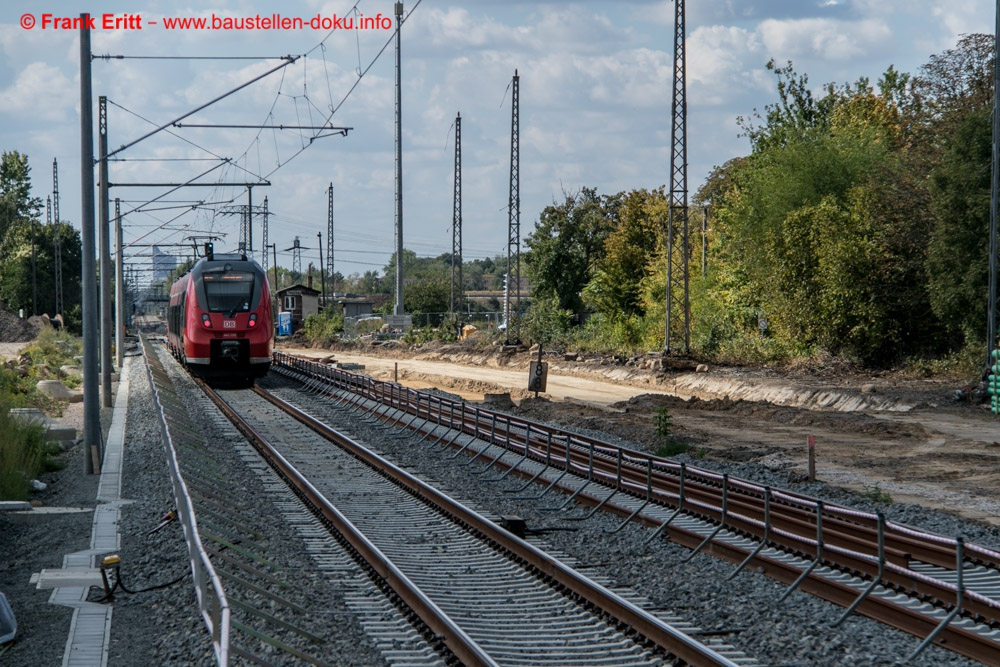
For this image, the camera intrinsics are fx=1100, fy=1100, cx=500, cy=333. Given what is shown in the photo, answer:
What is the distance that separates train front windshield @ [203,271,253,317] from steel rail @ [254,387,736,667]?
53.2ft

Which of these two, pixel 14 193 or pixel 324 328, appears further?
pixel 14 193

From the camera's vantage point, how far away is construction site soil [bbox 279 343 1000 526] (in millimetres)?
17234

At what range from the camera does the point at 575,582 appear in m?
9.80

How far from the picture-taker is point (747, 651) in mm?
8188

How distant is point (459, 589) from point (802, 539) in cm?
351

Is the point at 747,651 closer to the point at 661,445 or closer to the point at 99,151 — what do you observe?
the point at 661,445

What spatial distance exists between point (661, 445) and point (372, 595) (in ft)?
37.2

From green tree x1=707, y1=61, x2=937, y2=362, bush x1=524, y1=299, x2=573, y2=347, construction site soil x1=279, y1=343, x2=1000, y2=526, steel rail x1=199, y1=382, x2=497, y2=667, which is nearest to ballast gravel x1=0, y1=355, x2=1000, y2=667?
steel rail x1=199, y1=382, x2=497, y2=667

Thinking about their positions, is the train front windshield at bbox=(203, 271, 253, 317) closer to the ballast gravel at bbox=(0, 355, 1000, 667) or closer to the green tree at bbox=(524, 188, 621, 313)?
the ballast gravel at bbox=(0, 355, 1000, 667)

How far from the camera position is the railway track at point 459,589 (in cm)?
805

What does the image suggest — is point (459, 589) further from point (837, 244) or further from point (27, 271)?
point (27, 271)

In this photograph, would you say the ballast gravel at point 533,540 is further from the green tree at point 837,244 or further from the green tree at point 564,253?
the green tree at point 564,253

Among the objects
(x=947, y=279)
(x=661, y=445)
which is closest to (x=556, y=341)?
(x=947, y=279)

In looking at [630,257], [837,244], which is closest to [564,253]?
[630,257]
